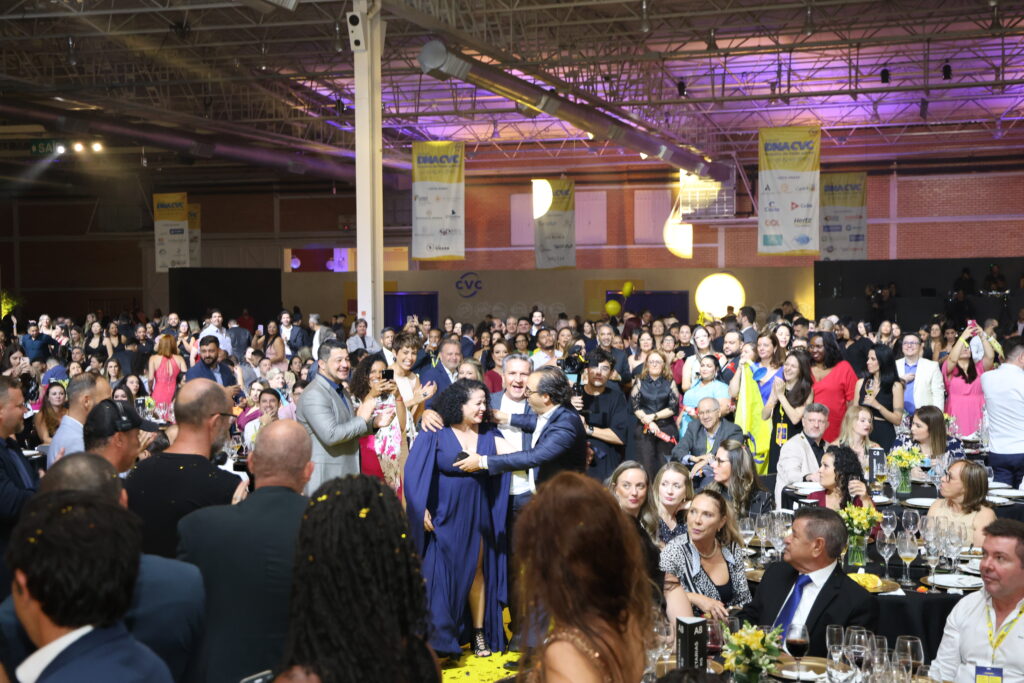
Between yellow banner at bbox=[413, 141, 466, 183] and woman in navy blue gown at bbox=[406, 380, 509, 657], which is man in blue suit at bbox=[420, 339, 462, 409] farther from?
yellow banner at bbox=[413, 141, 466, 183]

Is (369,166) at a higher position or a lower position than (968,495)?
higher

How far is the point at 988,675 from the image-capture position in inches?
132

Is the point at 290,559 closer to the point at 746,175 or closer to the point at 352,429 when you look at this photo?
the point at 352,429

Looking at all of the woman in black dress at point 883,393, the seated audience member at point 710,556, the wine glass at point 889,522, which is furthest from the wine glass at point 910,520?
the woman in black dress at point 883,393

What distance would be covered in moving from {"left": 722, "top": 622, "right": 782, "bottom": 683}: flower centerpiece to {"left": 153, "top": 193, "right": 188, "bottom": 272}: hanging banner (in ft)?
69.8

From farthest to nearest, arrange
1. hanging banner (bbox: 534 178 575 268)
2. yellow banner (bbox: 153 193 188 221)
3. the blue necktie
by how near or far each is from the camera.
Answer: yellow banner (bbox: 153 193 188 221) → hanging banner (bbox: 534 178 575 268) → the blue necktie

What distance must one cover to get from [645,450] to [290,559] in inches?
220

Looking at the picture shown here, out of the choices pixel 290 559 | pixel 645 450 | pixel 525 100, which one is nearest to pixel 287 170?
pixel 525 100

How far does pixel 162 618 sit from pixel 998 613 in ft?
9.45

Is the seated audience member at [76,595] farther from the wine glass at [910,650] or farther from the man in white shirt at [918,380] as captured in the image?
the man in white shirt at [918,380]

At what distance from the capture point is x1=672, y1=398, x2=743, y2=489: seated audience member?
22.0 feet

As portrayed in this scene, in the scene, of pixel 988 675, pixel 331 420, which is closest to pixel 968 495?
pixel 988 675

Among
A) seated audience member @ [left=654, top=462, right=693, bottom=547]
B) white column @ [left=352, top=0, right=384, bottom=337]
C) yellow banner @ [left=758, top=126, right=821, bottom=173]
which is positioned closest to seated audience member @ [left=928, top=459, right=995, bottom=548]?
seated audience member @ [left=654, top=462, right=693, bottom=547]

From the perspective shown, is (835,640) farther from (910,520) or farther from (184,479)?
(184,479)
